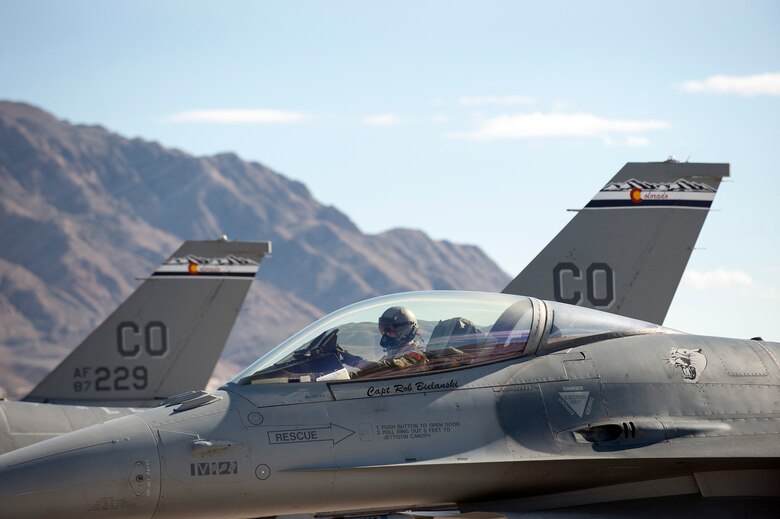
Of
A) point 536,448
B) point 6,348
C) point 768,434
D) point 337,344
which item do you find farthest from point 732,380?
point 6,348

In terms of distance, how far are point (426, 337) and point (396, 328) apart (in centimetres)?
23

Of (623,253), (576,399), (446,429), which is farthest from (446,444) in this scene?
(623,253)

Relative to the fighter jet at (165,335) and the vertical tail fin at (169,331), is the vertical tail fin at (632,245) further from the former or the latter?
the fighter jet at (165,335)

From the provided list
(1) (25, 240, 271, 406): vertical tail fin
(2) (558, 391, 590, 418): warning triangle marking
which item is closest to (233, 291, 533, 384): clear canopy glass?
(2) (558, 391, 590, 418): warning triangle marking

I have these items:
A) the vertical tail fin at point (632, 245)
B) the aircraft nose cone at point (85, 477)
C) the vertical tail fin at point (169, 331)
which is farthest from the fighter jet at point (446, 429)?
the vertical tail fin at point (169, 331)

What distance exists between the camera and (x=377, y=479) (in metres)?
7.28

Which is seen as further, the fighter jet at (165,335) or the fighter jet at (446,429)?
the fighter jet at (165,335)

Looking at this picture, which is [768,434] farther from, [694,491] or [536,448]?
[536,448]

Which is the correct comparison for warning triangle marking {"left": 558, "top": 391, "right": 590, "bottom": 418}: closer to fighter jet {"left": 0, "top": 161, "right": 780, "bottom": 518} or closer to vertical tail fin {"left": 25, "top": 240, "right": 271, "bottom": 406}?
fighter jet {"left": 0, "top": 161, "right": 780, "bottom": 518}

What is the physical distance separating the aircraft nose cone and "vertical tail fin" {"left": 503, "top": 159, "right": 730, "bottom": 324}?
817 centimetres

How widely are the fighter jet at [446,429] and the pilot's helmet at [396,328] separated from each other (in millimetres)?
11

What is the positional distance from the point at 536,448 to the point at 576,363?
30.6 inches

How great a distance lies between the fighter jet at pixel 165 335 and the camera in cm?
1692

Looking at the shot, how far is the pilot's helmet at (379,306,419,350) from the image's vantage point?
7.71m
